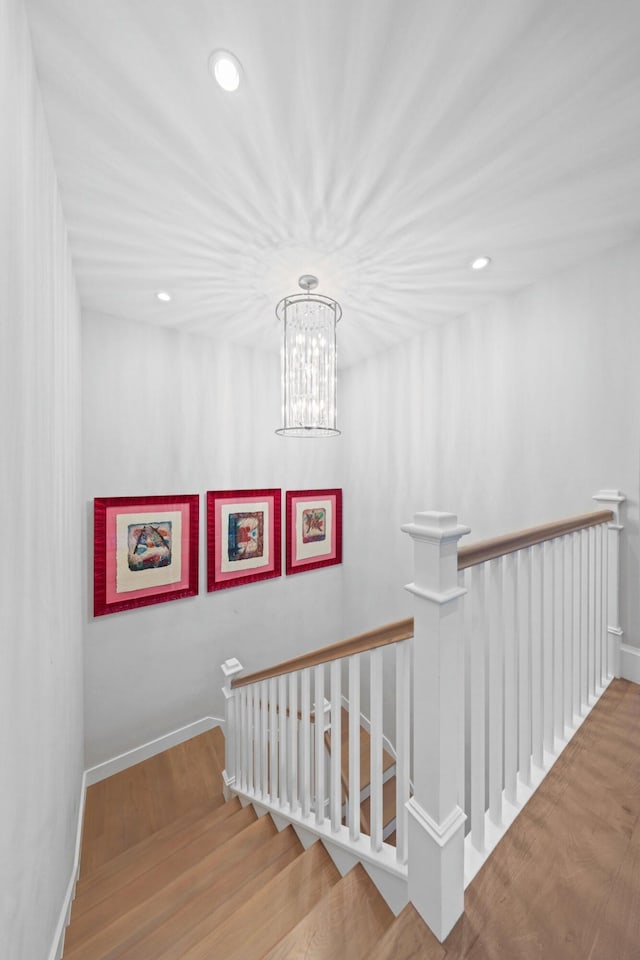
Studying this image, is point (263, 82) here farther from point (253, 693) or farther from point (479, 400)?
point (253, 693)

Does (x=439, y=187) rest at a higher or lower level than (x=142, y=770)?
higher

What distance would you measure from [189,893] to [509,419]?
3.17 metres

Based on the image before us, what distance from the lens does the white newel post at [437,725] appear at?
3.02 feet

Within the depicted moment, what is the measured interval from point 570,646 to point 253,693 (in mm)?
1734

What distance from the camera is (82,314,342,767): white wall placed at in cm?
270

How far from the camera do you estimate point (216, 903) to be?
1.57m

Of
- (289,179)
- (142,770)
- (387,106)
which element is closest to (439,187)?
(387,106)

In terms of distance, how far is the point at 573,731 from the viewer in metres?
1.60

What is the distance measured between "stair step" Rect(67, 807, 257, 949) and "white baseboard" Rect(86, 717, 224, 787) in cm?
90

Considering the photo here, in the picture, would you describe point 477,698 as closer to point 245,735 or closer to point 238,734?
point 245,735

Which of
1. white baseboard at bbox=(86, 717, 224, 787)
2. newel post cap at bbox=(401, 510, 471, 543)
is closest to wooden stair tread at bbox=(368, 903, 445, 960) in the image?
newel post cap at bbox=(401, 510, 471, 543)

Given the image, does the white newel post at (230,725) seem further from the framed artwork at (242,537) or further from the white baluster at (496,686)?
the white baluster at (496,686)

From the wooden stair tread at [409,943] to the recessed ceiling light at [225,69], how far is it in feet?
8.20

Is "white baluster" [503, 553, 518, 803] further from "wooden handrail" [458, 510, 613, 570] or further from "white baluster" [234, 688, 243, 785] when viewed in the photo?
"white baluster" [234, 688, 243, 785]
